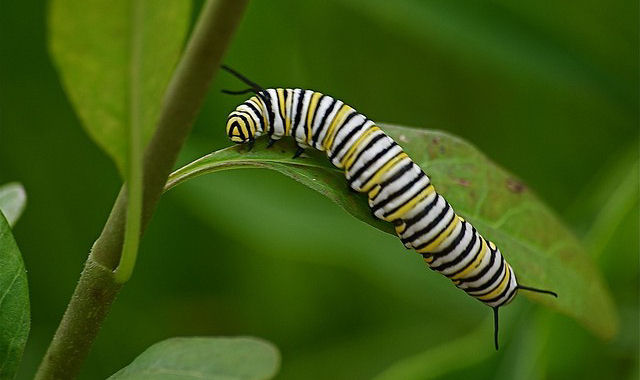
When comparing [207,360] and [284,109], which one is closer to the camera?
[207,360]

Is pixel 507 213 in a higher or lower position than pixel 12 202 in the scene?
higher

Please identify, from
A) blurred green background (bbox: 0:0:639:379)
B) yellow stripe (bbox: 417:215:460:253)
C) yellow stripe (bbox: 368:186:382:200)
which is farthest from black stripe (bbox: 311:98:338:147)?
blurred green background (bbox: 0:0:639:379)

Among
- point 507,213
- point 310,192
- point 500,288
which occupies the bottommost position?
point 310,192

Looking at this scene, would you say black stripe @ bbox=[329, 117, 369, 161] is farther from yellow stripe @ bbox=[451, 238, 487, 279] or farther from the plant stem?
the plant stem

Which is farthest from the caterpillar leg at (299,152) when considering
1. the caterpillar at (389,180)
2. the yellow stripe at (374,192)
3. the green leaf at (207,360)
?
the green leaf at (207,360)

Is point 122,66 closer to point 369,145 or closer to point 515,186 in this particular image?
point 369,145

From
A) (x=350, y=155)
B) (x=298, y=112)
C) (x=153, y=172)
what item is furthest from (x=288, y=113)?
(x=153, y=172)
